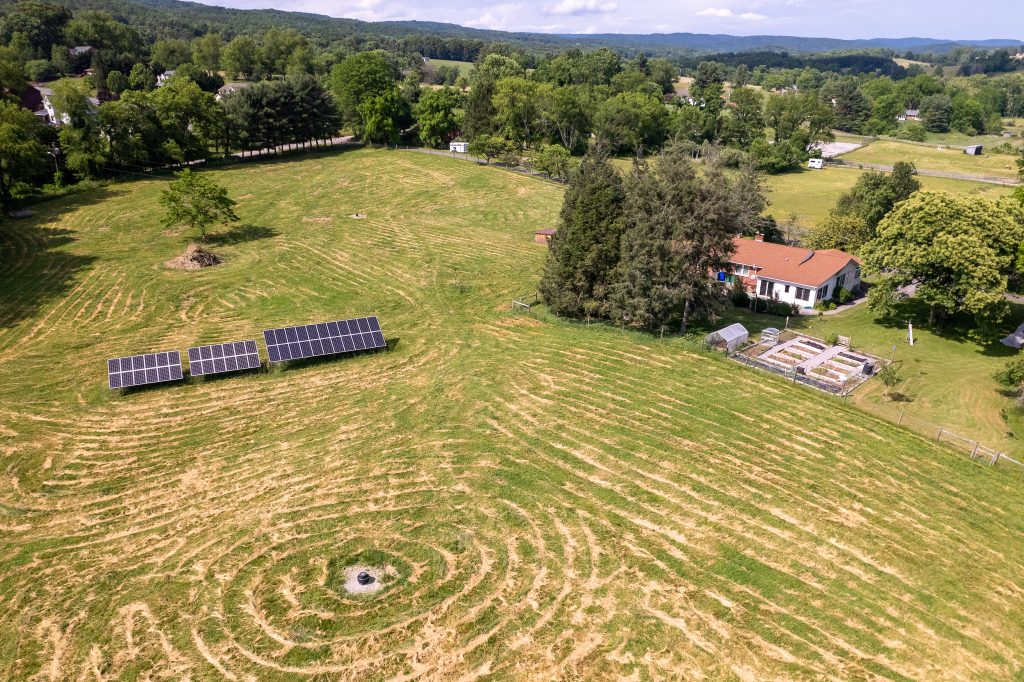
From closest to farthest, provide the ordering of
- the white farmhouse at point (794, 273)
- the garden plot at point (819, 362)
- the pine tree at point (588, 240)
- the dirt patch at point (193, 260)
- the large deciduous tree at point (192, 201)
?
the garden plot at point (819, 362) < the pine tree at point (588, 240) < the white farmhouse at point (794, 273) < the dirt patch at point (193, 260) < the large deciduous tree at point (192, 201)

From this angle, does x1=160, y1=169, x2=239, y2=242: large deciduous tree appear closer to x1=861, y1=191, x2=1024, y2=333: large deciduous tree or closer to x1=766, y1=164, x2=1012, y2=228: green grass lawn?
x1=861, y1=191, x2=1024, y2=333: large deciduous tree

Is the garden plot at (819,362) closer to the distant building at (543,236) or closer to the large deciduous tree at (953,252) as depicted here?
the large deciduous tree at (953,252)

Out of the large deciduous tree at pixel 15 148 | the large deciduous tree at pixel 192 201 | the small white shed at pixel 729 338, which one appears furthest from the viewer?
the large deciduous tree at pixel 15 148

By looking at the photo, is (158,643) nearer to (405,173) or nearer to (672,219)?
(672,219)

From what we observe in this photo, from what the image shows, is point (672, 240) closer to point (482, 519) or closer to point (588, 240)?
point (588, 240)

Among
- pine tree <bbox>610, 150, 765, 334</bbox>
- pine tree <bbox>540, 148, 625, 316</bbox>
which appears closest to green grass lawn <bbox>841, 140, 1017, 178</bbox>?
pine tree <bbox>610, 150, 765, 334</bbox>

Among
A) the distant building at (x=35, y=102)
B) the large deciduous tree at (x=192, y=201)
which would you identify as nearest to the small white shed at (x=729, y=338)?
the large deciduous tree at (x=192, y=201)

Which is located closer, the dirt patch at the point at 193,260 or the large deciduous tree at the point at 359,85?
the dirt patch at the point at 193,260
